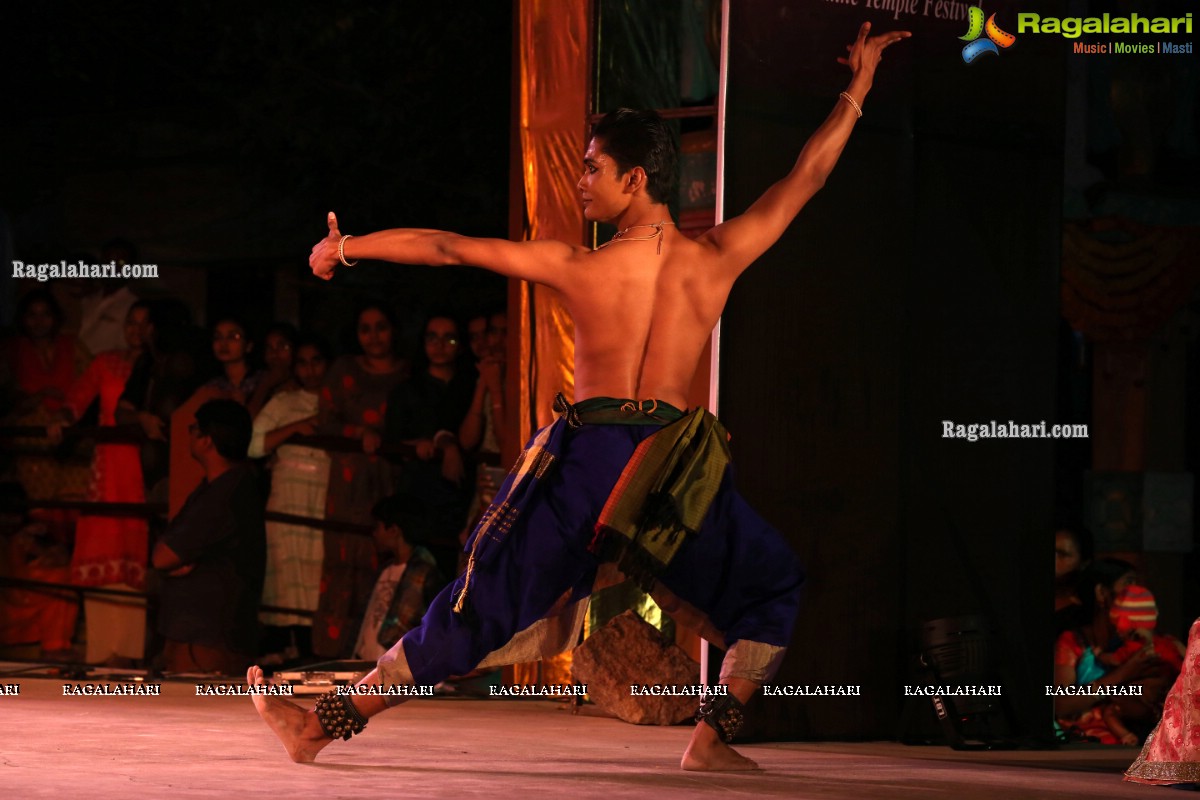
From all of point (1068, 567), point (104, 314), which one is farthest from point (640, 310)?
point (104, 314)

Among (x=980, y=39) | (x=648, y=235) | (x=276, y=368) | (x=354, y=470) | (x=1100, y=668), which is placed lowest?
(x=1100, y=668)

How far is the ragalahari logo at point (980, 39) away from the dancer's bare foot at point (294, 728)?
333 cm

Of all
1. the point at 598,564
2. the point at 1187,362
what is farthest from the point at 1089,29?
the point at 598,564

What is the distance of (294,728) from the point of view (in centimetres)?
519

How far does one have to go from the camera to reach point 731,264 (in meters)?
5.43

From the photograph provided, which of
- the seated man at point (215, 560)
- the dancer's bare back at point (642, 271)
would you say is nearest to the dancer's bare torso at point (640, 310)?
the dancer's bare back at point (642, 271)

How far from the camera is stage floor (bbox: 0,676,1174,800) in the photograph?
15.6 ft

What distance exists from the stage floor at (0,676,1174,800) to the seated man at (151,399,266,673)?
48.6 inches

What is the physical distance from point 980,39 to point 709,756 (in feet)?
9.43

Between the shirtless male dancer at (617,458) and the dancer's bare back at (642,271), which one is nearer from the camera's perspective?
the shirtless male dancer at (617,458)

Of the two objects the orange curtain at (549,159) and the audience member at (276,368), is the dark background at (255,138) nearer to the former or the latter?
the audience member at (276,368)

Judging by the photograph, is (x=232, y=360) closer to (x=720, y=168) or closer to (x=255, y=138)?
(x=720, y=168)

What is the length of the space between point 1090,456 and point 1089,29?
7.88ft

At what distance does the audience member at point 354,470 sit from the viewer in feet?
28.9
